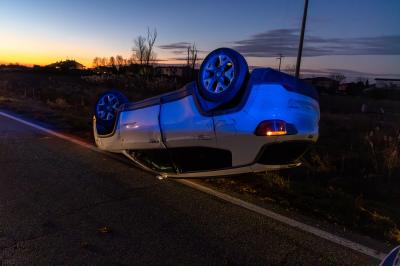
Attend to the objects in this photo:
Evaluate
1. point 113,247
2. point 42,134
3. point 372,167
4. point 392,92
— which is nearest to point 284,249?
point 113,247

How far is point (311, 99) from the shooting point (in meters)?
5.03

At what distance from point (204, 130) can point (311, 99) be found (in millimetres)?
1317

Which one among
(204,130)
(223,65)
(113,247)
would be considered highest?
(223,65)

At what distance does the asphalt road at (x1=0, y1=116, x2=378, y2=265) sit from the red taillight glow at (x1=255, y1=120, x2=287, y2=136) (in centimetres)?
97

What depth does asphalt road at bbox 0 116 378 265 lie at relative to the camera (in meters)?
3.77

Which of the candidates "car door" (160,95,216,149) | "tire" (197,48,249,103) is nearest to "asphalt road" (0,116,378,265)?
"car door" (160,95,216,149)

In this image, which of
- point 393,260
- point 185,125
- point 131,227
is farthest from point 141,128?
point 393,260

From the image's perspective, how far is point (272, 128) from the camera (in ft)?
15.0

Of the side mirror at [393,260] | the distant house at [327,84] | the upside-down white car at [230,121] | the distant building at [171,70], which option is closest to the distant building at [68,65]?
the distant building at [171,70]

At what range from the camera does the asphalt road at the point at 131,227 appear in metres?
3.77

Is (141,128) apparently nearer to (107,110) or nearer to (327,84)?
(107,110)

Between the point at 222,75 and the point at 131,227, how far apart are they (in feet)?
6.45

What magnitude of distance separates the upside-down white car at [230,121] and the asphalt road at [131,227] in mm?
564

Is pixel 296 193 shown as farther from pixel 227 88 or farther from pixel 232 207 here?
pixel 227 88
